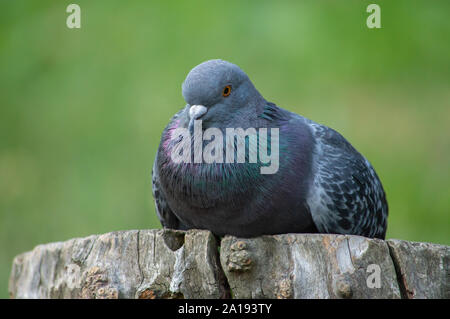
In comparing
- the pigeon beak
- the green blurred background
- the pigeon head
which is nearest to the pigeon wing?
the pigeon head

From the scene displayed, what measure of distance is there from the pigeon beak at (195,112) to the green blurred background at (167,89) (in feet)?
15.1

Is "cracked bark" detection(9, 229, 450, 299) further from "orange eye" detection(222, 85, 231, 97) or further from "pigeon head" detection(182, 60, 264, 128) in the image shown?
"orange eye" detection(222, 85, 231, 97)

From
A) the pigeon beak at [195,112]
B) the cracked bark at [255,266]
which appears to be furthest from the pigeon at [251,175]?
the cracked bark at [255,266]

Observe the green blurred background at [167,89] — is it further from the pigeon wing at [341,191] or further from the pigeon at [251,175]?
the pigeon at [251,175]

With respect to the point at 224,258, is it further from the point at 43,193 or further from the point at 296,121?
the point at 43,193

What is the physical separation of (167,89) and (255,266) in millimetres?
6055

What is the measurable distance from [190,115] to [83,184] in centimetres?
545

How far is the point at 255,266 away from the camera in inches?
161

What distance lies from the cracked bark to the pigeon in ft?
1.41

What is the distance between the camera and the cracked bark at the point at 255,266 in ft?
13.1

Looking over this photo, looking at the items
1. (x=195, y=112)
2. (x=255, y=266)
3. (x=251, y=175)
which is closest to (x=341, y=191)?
(x=251, y=175)

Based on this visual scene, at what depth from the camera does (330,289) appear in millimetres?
3949

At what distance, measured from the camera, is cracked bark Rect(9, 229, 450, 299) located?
3979mm

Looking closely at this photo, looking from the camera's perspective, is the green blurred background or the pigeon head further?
the green blurred background
